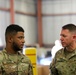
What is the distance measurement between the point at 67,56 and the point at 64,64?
3.5 inches

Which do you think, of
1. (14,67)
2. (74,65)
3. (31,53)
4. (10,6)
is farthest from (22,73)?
(10,6)

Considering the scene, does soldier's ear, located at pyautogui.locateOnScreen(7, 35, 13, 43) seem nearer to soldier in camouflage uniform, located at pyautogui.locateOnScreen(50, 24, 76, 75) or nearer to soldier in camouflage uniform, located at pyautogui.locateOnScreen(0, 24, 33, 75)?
soldier in camouflage uniform, located at pyautogui.locateOnScreen(0, 24, 33, 75)

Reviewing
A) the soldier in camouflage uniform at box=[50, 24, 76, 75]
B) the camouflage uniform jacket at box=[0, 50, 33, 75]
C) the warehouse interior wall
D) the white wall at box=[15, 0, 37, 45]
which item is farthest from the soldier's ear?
the warehouse interior wall

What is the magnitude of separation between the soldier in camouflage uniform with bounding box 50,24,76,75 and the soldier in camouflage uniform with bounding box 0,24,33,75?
0.95 ft

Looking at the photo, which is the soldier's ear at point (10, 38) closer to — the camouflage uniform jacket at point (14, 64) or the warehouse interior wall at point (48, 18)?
the camouflage uniform jacket at point (14, 64)

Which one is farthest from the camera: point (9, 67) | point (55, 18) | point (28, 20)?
point (55, 18)

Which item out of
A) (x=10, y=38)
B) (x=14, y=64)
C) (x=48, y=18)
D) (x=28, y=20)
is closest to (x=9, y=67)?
(x=14, y=64)

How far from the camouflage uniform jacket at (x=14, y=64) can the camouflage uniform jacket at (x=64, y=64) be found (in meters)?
0.27

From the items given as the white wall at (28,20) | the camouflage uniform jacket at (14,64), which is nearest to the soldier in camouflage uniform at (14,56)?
the camouflage uniform jacket at (14,64)

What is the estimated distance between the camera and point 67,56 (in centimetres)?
239

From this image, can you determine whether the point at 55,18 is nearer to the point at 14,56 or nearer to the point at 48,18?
the point at 48,18

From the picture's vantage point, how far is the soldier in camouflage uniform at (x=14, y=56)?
90.4 inches

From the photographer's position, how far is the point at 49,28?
877 cm

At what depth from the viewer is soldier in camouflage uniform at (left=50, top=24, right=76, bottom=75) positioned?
2.34 meters
